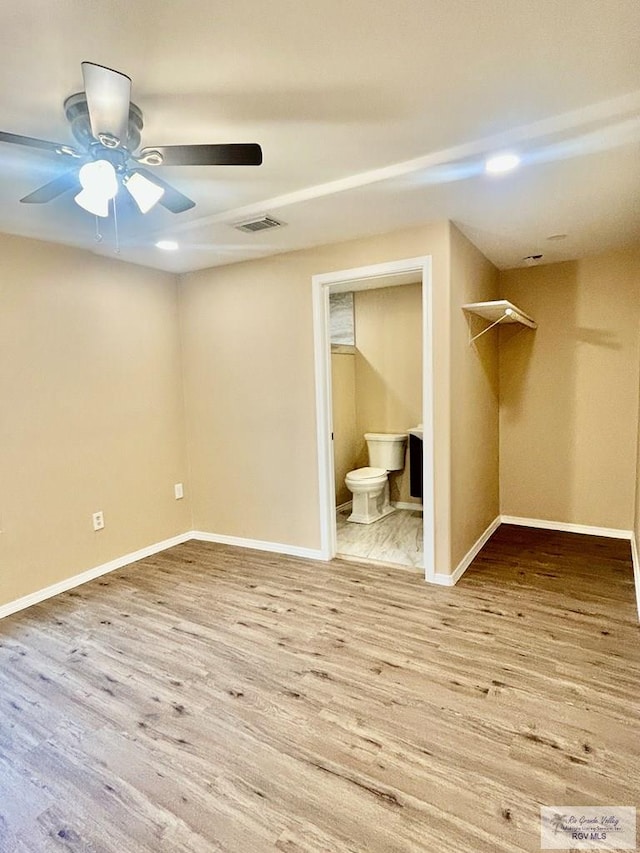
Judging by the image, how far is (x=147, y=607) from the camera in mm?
2908

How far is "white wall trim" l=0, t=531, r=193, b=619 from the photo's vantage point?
2.94 meters

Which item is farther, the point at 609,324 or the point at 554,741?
the point at 609,324

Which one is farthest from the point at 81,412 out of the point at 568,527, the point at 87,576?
the point at 568,527

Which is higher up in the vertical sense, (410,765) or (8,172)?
(8,172)

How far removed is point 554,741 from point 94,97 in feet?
9.09

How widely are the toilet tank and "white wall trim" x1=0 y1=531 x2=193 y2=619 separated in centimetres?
199

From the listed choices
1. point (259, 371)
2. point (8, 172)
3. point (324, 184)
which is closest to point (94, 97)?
point (8, 172)

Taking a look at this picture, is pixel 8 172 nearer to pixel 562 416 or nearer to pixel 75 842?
pixel 75 842

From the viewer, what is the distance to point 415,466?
4488 millimetres

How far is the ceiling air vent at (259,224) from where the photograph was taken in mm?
2758

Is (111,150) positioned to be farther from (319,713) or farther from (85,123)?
(319,713)

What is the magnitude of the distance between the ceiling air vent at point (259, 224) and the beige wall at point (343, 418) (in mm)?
1922

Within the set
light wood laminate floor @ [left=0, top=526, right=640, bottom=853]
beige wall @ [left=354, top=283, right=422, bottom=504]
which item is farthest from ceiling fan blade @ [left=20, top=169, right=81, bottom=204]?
beige wall @ [left=354, top=283, right=422, bottom=504]

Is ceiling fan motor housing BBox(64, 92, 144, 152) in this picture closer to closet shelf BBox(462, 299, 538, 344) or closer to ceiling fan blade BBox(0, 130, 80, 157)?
ceiling fan blade BBox(0, 130, 80, 157)
